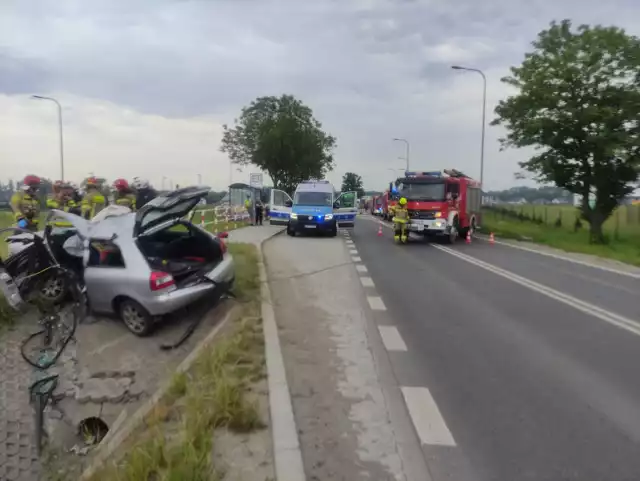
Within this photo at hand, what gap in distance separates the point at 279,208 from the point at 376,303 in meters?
21.1

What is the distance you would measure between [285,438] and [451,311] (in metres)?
5.47

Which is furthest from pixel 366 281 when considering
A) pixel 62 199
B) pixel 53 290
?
pixel 62 199

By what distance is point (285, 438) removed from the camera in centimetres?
426

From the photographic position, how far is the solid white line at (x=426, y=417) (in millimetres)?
4418

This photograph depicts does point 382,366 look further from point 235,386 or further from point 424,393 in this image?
point 235,386

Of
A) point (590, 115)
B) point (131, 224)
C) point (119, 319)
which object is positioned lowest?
point (119, 319)

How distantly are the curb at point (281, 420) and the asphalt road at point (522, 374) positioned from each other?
0.92m

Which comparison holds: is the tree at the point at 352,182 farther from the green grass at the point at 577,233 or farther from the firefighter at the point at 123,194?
the firefighter at the point at 123,194

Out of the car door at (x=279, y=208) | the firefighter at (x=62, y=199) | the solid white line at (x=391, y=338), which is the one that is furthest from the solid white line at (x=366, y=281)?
the car door at (x=279, y=208)

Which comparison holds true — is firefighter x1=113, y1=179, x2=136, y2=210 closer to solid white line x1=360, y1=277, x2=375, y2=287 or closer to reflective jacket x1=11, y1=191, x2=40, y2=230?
reflective jacket x1=11, y1=191, x2=40, y2=230

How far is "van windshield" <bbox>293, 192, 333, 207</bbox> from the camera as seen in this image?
27.4 m

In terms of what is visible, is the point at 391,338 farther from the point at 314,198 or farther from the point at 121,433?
the point at 314,198

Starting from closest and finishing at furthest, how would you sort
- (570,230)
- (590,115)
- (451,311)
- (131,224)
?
1. (131,224)
2. (451,311)
3. (590,115)
4. (570,230)

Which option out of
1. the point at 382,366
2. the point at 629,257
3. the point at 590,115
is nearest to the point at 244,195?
the point at 590,115
